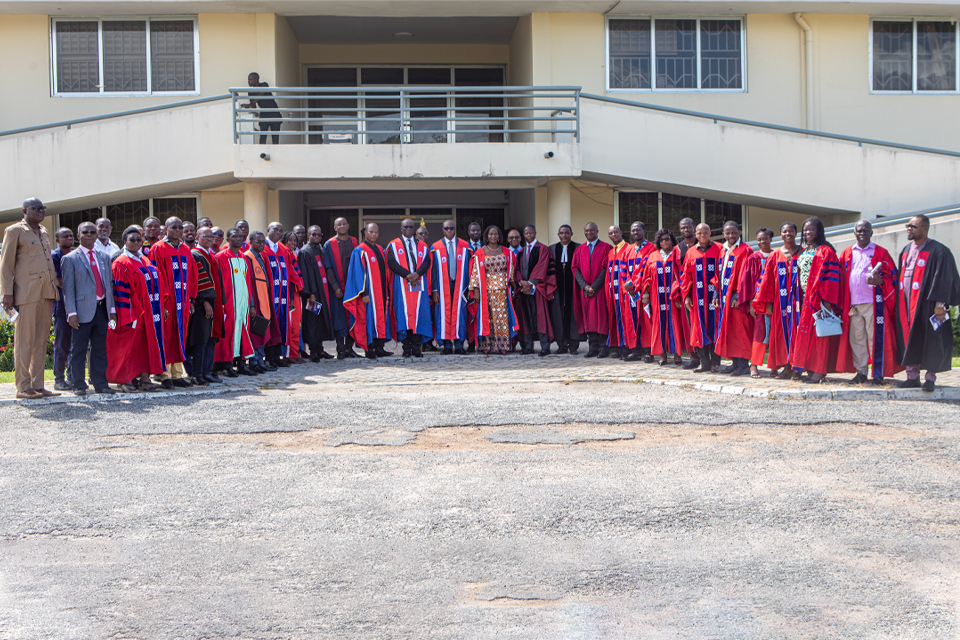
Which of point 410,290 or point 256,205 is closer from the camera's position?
point 410,290

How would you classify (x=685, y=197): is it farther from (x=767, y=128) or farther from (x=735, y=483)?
(x=735, y=483)

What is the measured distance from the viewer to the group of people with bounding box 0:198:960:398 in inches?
384

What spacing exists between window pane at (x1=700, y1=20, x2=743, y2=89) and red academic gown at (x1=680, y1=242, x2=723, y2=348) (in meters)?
8.60

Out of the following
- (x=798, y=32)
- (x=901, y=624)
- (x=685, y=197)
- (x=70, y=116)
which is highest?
(x=798, y=32)

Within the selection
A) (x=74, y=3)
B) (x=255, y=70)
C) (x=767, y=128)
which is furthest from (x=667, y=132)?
(x=74, y=3)

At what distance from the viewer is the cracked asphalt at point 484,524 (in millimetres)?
4062

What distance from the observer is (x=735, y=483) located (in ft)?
19.9

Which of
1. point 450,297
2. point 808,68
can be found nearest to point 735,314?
point 450,297

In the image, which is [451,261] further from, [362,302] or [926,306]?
[926,306]

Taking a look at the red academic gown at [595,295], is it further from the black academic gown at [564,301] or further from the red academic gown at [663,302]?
the red academic gown at [663,302]

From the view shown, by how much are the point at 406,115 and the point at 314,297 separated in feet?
17.2

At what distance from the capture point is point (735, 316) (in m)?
11.3

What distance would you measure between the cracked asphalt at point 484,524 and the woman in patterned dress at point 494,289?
5.45m

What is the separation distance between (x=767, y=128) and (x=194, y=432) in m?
12.9
